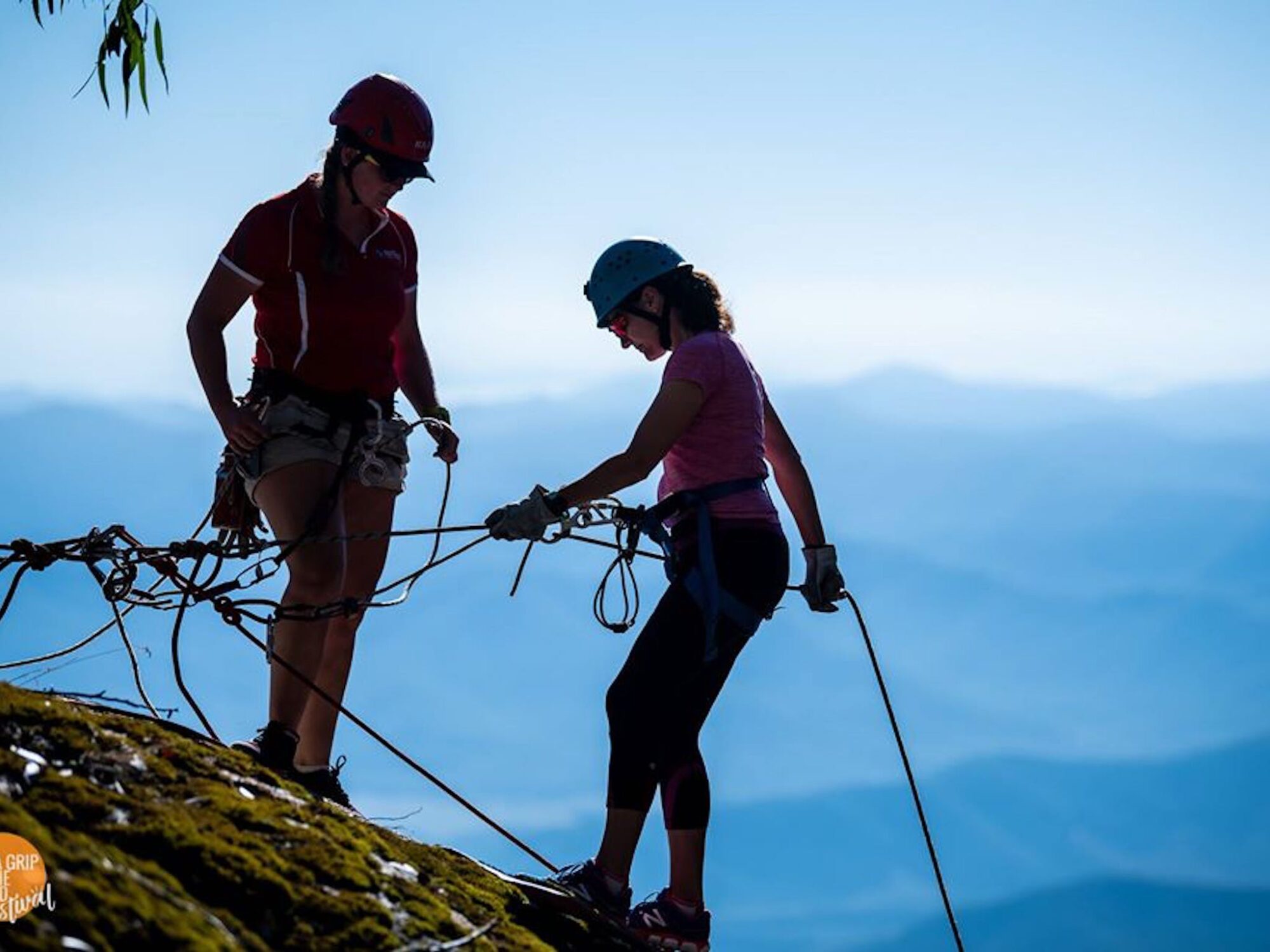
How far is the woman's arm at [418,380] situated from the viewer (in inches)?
299

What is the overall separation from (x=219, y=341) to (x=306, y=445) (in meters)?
0.57

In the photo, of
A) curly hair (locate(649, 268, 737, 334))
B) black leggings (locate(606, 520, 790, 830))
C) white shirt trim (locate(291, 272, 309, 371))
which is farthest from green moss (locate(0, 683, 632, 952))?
curly hair (locate(649, 268, 737, 334))

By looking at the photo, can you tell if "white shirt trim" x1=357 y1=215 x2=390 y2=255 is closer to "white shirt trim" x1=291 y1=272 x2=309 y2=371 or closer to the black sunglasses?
the black sunglasses

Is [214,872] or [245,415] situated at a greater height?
[245,415]

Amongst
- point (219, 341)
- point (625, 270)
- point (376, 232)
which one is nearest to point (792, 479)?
point (625, 270)

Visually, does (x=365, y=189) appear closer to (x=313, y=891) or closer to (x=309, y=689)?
(x=309, y=689)

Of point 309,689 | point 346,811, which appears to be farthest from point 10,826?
point 309,689

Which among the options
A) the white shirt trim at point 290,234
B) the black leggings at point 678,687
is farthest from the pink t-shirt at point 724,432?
the white shirt trim at point 290,234

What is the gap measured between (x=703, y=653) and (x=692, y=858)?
34.6 inches

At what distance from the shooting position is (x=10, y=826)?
4.43 m

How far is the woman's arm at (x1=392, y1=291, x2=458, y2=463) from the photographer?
760 cm

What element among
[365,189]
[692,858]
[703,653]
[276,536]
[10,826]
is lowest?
[10,826]

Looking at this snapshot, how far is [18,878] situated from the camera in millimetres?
4258

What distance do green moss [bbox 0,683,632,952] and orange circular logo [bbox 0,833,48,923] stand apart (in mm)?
37
